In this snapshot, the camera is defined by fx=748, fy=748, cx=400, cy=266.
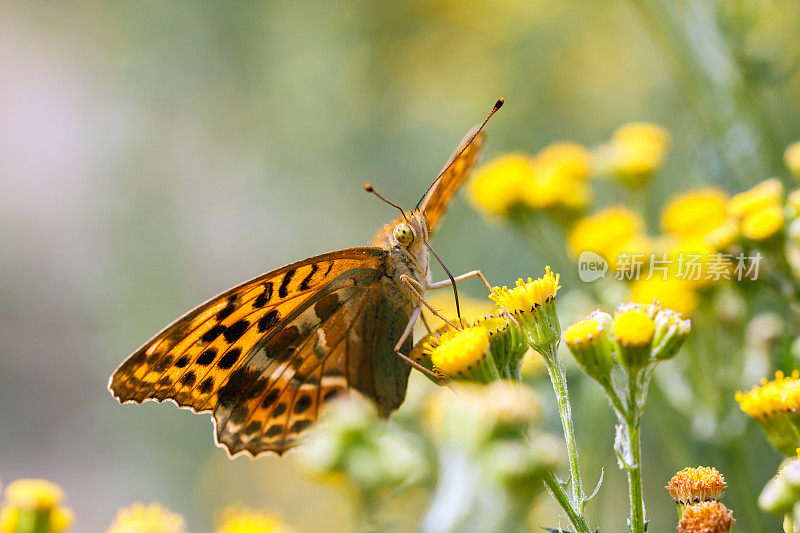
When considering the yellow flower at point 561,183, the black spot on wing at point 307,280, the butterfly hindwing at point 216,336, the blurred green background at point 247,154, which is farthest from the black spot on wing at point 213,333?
the blurred green background at point 247,154

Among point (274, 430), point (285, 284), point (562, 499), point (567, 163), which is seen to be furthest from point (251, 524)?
point (567, 163)

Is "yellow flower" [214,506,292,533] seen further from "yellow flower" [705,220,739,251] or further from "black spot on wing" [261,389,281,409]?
"yellow flower" [705,220,739,251]

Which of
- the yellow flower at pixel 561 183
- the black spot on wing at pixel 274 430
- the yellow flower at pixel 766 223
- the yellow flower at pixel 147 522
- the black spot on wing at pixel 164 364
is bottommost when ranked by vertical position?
the yellow flower at pixel 147 522

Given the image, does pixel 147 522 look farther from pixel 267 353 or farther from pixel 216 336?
pixel 267 353

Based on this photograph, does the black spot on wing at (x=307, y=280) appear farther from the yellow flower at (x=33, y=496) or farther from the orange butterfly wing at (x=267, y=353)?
the yellow flower at (x=33, y=496)

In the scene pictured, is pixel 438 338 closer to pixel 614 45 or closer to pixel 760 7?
pixel 760 7

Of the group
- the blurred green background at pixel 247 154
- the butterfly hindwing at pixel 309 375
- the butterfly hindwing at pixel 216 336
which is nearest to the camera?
the butterfly hindwing at pixel 216 336

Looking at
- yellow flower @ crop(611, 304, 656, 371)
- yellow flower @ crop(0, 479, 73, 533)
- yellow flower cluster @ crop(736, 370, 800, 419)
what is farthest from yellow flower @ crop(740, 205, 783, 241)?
yellow flower @ crop(0, 479, 73, 533)
